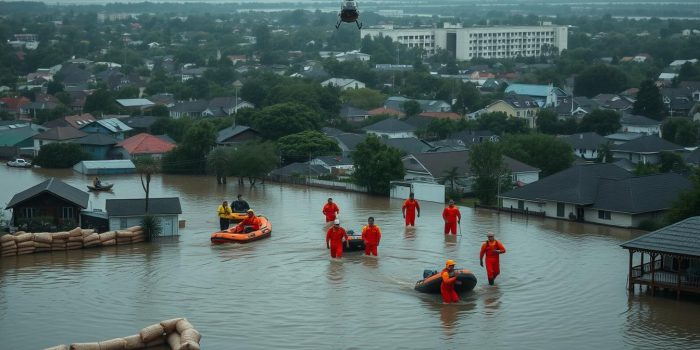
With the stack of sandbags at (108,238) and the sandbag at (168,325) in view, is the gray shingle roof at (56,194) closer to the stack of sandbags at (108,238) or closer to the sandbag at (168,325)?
the stack of sandbags at (108,238)

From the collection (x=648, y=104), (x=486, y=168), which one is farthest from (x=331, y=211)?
(x=648, y=104)

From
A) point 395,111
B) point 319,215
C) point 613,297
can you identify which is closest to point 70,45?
point 395,111

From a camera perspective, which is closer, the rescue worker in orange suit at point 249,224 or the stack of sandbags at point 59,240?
the stack of sandbags at point 59,240

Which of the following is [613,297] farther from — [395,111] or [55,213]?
[395,111]

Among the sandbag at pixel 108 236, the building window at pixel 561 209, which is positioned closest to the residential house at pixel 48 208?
the sandbag at pixel 108 236

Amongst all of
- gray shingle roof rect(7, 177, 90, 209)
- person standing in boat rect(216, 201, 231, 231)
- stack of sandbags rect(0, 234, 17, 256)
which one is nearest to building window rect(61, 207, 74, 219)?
gray shingle roof rect(7, 177, 90, 209)

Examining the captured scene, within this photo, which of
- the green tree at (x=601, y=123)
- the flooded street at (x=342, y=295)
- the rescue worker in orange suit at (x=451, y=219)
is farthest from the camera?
the green tree at (x=601, y=123)

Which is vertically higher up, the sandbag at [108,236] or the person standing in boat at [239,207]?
the person standing in boat at [239,207]

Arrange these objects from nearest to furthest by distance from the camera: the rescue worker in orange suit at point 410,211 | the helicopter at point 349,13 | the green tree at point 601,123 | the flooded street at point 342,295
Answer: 1. the flooded street at point 342,295
2. the helicopter at point 349,13
3. the rescue worker in orange suit at point 410,211
4. the green tree at point 601,123

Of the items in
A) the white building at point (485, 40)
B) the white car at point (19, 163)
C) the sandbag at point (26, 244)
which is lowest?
the white car at point (19, 163)
